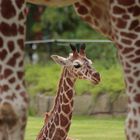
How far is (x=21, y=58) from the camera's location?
3.42 m

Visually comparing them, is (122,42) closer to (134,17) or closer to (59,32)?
(134,17)

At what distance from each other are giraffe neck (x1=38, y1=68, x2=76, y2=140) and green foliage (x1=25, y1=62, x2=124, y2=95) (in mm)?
5509

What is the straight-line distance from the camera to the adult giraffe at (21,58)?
3.36 metres

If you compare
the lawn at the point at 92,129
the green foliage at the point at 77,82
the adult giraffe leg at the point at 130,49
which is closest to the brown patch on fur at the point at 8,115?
the adult giraffe leg at the point at 130,49

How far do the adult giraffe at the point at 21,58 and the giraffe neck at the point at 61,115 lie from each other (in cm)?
280

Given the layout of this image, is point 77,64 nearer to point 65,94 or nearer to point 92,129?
point 65,94

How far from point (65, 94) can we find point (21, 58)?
303 centimetres

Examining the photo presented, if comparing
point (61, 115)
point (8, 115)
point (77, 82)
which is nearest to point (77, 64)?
point (61, 115)

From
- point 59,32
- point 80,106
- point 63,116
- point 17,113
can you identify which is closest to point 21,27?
point 17,113

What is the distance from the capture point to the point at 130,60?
Answer: 3453 millimetres

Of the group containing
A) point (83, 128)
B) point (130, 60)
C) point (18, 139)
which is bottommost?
point (83, 128)

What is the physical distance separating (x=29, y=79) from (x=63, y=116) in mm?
7198

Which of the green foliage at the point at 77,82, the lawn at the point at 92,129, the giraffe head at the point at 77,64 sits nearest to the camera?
the giraffe head at the point at 77,64

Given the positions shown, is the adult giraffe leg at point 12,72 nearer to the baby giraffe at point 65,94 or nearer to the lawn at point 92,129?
the baby giraffe at point 65,94
